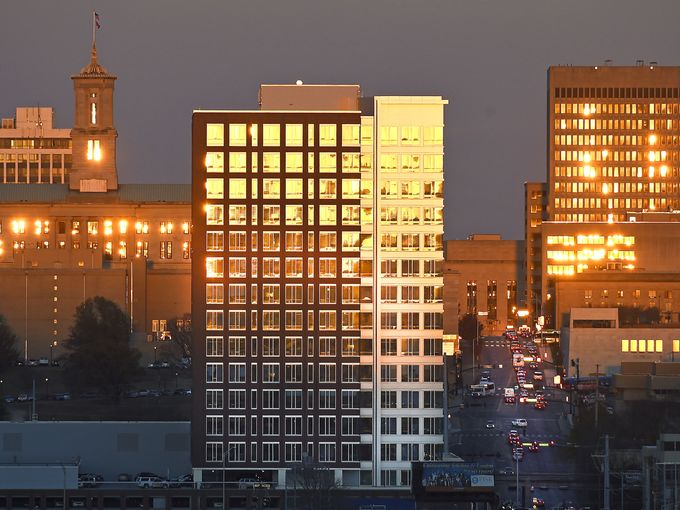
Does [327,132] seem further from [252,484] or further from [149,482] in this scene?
[149,482]

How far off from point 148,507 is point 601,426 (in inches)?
1706

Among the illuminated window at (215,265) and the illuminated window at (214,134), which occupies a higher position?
the illuminated window at (214,134)

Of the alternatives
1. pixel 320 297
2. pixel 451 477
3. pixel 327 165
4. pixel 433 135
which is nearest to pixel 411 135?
pixel 433 135

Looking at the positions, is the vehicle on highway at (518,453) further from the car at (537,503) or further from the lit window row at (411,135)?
the lit window row at (411,135)

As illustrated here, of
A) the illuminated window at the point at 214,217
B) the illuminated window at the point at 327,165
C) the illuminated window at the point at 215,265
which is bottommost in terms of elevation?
the illuminated window at the point at 215,265

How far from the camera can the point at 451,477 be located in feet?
470

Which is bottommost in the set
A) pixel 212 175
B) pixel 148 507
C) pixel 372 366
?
pixel 148 507

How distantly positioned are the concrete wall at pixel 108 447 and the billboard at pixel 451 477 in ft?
68.1

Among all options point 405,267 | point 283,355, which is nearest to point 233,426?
point 283,355

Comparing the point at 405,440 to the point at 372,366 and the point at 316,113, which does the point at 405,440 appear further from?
the point at 316,113

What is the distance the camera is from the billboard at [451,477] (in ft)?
468

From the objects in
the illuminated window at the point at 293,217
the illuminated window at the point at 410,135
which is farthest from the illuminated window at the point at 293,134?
the illuminated window at the point at 410,135

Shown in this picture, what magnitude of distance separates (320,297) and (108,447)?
20709 millimetres

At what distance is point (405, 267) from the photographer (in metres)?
148
